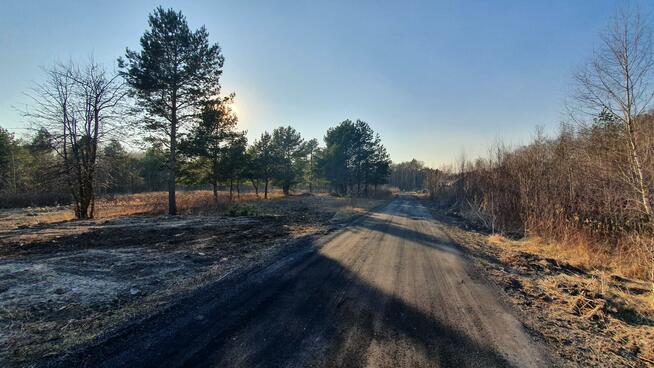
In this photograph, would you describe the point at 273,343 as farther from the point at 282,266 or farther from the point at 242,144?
the point at 242,144

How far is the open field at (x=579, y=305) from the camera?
3.34 meters

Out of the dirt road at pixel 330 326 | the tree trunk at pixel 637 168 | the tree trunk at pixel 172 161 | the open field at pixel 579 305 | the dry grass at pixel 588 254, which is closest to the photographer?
the dirt road at pixel 330 326

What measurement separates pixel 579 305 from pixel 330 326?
4525 mm

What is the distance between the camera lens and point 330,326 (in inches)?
141

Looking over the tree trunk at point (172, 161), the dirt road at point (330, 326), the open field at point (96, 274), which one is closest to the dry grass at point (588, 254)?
the dirt road at point (330, 326)

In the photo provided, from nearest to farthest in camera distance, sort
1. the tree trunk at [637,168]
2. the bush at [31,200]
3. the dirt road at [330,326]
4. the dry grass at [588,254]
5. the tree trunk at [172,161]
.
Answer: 1. the dirt road at [330,326]
2. the tree trunk at [637,168]
3. the dry grass at [588,254]
4. the tree trunk at [172,161]
5. the bush at [31,200]

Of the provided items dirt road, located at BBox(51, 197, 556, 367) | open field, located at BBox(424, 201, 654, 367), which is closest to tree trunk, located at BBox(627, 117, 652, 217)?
open field, located at BBox(424, 201, 654, 367)

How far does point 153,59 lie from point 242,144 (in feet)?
46.1

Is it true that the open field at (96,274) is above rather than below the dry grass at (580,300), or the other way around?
above

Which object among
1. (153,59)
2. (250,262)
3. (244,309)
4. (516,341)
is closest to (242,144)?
(153,59)

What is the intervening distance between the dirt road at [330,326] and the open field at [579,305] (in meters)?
0.46

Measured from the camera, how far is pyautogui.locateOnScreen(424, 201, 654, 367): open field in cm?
334

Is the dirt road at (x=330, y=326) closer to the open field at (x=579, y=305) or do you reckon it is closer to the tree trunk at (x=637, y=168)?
the open field at (x=579, y=305)

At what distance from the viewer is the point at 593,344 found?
3.45 metres
